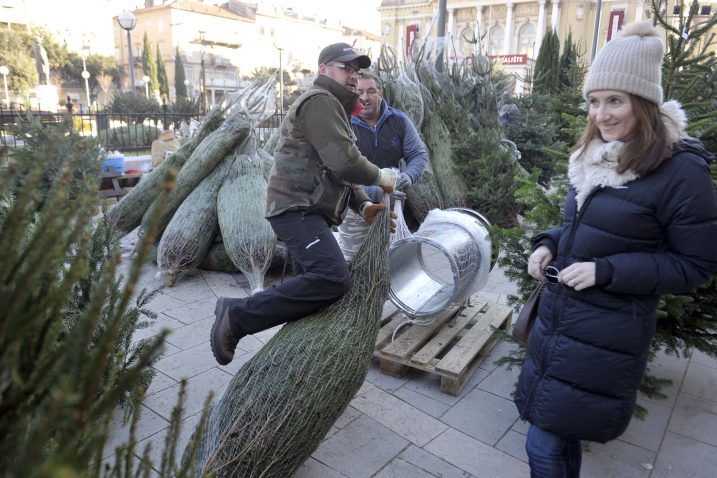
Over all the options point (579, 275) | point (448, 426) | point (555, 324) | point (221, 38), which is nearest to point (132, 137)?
point (448, 426)

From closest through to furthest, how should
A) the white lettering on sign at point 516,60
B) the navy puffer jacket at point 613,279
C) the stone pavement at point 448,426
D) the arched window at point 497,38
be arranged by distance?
the navy puffer jacket at point 613,279
the stone pavement at point 448,426
the white lettering on sign at point 516,60
the arched window at point 497,38

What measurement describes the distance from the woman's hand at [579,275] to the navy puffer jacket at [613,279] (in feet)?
0.09

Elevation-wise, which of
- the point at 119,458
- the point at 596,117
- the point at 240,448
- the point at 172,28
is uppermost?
the point at 172,28

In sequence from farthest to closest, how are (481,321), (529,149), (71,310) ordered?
1. (529,149)
2. (481,321)
3. (71,310)

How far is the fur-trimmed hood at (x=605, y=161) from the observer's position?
1768 millimetres

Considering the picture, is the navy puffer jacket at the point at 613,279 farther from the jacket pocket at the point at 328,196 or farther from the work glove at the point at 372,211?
the jacket pocket at the point at 328,196

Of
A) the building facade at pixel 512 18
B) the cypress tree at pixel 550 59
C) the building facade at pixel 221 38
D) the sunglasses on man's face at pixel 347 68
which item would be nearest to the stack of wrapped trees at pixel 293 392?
the sunglasses on man's face at pixel 347 68

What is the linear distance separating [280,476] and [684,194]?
1815mm

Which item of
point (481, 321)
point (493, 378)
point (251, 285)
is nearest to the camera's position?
point (493, 378)

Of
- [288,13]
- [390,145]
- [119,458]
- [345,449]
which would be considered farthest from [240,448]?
[288,13]

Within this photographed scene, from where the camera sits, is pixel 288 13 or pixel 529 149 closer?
pixel 529 149

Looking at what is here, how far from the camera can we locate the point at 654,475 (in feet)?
8.49

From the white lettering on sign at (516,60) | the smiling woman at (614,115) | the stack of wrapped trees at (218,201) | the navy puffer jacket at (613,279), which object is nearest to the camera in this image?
the navy puffer jacket at (613,279)

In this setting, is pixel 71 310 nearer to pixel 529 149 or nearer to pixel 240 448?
pixel 240 448
